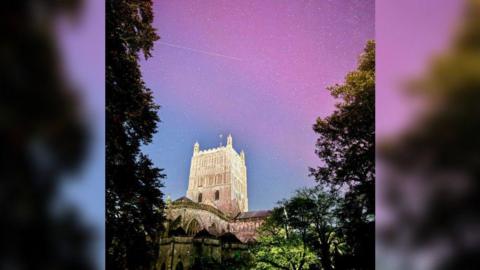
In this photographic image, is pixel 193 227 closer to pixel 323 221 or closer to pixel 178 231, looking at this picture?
pixel 178 231

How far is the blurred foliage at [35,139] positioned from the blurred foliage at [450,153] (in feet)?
5.67

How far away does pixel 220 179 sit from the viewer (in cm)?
403

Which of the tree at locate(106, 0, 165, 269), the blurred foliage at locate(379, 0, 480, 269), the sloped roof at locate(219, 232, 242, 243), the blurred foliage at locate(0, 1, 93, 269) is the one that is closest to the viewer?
the blurred foliage at locate(0, 1, 93, 269)

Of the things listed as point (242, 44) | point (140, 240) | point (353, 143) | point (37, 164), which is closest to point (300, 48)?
point (242, 44)

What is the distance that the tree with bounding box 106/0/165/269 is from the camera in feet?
12.2

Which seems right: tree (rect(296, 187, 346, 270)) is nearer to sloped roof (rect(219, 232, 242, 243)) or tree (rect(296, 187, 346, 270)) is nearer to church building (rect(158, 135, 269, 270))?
church building (rect(158, 135, 269, 270))

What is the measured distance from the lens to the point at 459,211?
6.97ft

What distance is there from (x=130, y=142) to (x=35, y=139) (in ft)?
6.22

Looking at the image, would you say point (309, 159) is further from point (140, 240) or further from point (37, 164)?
point (37, 164)

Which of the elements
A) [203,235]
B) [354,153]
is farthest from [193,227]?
[354,153]

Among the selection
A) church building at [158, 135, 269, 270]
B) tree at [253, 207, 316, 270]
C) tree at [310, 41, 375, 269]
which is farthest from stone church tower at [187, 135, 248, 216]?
tree at [310, 41, 375, 269]

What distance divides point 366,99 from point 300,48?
29.3 inches

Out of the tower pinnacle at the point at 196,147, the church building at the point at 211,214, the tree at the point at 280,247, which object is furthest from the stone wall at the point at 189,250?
the tower pinnacle at the point at 196,147

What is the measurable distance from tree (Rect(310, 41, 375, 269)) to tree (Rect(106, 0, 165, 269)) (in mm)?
1474
